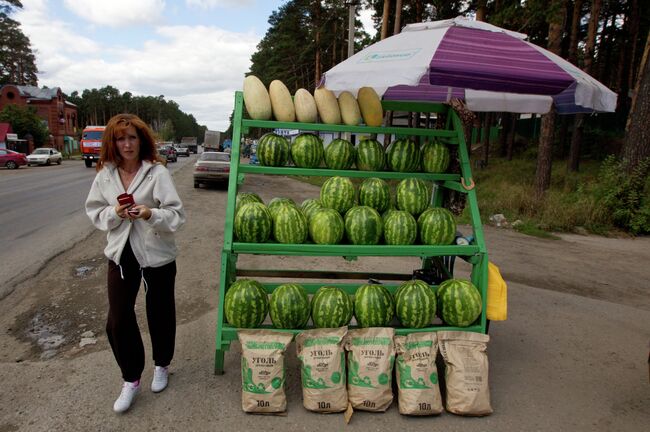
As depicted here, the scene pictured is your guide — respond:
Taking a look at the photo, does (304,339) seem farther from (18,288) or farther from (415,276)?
(18,288)

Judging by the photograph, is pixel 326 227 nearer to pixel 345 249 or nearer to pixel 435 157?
pixel 345 249

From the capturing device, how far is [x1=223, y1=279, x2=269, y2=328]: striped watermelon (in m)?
3.31

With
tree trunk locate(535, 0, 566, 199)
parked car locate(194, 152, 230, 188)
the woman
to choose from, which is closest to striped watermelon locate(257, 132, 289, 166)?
the woman

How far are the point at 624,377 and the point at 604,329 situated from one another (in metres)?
1.14

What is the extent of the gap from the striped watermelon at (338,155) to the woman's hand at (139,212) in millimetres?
1682

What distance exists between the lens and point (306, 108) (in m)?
3.74

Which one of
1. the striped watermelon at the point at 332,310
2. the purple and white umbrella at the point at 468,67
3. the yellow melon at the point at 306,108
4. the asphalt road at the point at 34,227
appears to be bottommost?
the asphalt road at the point at 34,227

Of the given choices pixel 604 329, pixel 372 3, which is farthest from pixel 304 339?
pixel 372 3

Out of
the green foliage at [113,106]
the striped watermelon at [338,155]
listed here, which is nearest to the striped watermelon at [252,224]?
the striped watermelon at [338,155]

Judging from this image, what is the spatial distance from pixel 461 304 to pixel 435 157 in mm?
1371

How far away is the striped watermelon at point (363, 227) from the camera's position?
11.6 ft

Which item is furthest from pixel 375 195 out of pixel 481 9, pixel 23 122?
pixel 23 122

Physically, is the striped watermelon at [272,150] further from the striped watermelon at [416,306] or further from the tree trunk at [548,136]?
Answer: the tree trunk at [548,136]

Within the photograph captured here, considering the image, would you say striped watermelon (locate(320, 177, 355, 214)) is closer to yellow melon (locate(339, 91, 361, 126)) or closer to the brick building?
yellow melon (locate(339, 91, 361, 126))
